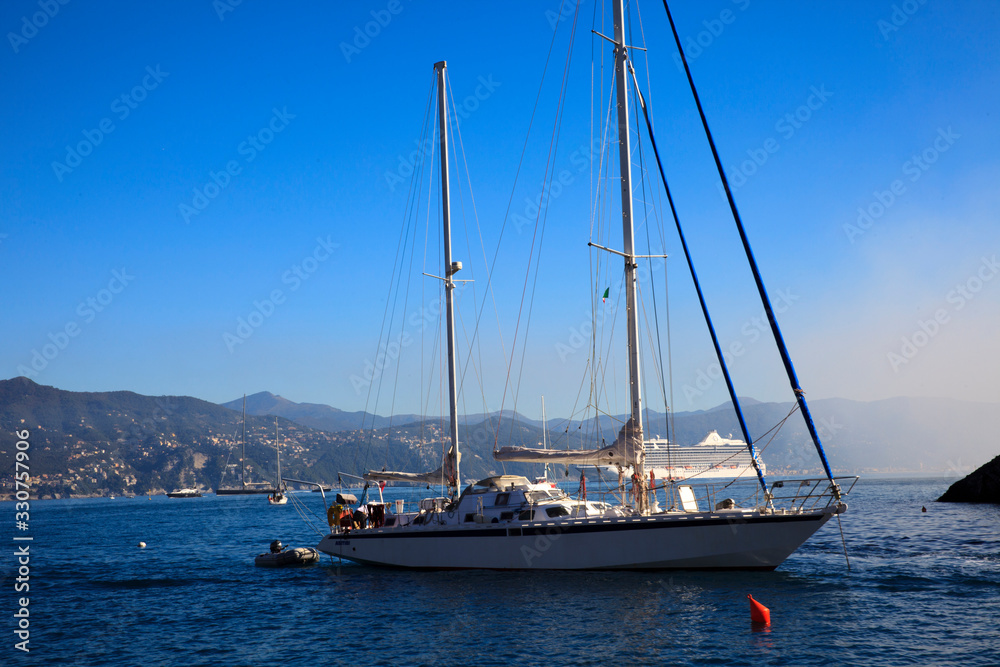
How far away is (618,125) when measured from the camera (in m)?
27.6

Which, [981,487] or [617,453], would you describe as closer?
[617,453]

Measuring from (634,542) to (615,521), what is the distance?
37.8 inches

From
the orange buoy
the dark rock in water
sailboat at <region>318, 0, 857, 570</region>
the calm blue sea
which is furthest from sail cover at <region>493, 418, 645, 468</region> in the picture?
the dark rock in water

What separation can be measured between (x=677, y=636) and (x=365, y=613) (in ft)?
34.1

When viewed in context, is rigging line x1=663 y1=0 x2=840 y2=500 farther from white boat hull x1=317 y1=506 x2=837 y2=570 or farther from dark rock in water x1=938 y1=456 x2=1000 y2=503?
dark rock in water x1=938 y1=456 x2=1000 y2=503

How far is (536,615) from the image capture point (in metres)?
21.2

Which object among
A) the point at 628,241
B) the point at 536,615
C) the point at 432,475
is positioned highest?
the point at 628,241

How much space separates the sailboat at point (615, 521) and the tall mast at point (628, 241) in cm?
4

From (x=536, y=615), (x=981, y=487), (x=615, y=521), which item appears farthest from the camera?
(x=981, y=487)

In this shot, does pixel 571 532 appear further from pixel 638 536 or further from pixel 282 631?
pixel 282 631

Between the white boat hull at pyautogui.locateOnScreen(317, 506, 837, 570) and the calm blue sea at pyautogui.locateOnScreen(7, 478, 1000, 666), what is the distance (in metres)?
0.60

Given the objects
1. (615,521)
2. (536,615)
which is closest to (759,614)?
(536,615)

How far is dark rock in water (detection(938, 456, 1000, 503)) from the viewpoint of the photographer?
232ft

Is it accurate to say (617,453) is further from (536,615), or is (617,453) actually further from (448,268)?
(448,268)
